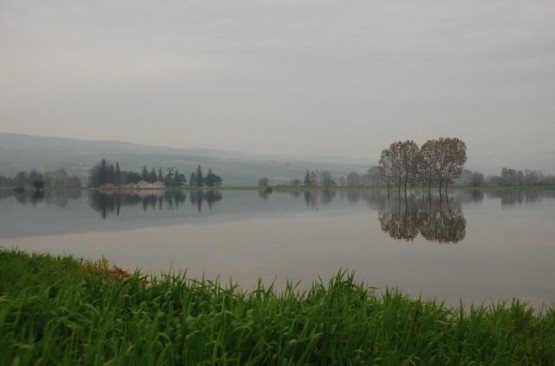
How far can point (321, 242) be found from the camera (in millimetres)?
22250

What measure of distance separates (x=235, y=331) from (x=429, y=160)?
340 ft

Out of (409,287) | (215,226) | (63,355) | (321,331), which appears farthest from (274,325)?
(215,226)

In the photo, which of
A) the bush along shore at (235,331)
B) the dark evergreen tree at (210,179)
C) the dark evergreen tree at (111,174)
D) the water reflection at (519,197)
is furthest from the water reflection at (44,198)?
the dark evergreen tree at (210,179)

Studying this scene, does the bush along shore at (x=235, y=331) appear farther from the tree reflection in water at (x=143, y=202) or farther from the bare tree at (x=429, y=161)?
the bare tree at (x=429, y=161)

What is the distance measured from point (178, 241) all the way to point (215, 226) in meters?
7.83

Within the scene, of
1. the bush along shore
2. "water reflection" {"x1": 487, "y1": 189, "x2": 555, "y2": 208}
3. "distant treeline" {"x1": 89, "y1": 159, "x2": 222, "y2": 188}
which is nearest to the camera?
the bush along shore

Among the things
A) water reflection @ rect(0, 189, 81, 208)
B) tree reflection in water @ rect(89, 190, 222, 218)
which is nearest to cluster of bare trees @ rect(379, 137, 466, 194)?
tree reflection in water @ rect(89, 190, 222, 218)

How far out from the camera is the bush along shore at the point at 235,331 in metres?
4.34

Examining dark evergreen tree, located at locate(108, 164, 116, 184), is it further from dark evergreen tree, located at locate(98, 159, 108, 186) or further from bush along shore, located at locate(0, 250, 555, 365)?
bush along shore, located at locate(0, 250, 555, 365)

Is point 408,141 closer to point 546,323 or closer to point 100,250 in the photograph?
point 100,250

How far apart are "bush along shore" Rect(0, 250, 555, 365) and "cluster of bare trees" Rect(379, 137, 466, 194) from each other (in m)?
99.2

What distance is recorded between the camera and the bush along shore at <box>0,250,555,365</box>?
→ 171 inches

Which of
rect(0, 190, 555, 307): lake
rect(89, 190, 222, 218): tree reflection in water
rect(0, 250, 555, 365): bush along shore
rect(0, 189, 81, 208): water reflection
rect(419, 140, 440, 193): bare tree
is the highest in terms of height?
rect(419, 140, 440, 193): bare tree

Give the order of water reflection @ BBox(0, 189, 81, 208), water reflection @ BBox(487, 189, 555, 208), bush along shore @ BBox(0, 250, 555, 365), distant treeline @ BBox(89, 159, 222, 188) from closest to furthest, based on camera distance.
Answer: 1. bush along shore @ BBox(0, 250, 555, 365)
2. water reflection @ BBox(487, 189, 555, 208)
3. water reflection @ BBox(0, 189, 81, 208)
4. distant treeline @ BBox(89, 159, 222, 188)
